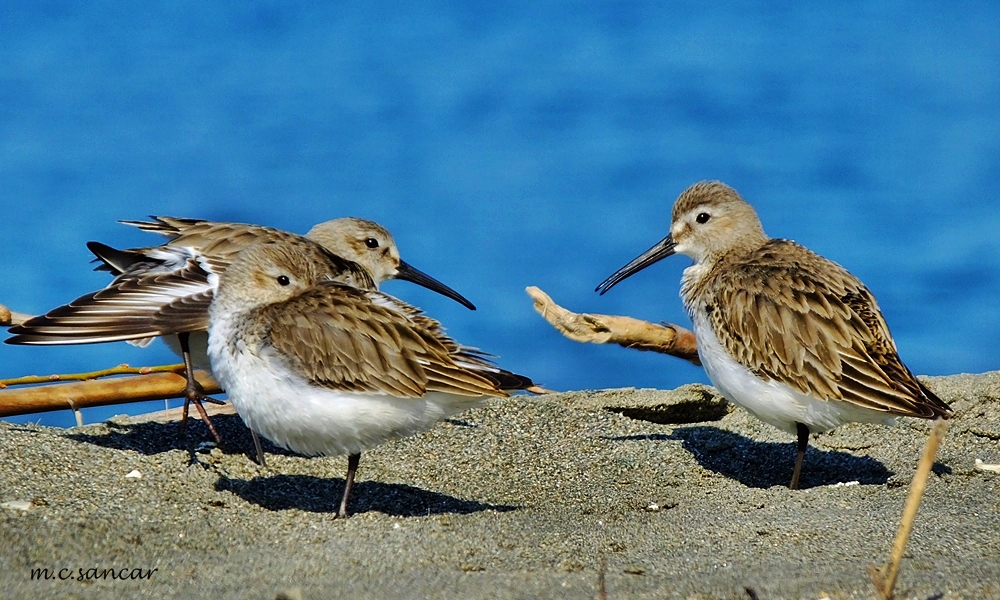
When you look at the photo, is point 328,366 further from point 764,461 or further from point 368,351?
point 764,461

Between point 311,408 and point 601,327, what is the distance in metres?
2.75

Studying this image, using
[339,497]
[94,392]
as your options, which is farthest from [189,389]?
[339,497]

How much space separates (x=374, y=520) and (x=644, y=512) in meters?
1.36

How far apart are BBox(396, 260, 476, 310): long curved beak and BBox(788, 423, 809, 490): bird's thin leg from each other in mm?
2999

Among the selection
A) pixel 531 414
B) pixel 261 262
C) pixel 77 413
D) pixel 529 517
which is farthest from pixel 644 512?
pixel 77 413

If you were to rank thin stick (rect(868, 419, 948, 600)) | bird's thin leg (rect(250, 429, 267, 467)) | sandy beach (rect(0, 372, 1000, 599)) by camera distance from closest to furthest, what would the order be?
thin stick (rect(868, 419, 948, 600)) < sandy beach (rect(0, 372, 1000, 599)) < bird's thin leg (rect(250, 429, 267, 467))

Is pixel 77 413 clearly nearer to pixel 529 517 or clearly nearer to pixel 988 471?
pixel 529 517

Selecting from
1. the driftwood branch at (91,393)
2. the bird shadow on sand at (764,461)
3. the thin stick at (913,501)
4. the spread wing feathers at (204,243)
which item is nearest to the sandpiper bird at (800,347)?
the bird shadow on sand at (764,461)

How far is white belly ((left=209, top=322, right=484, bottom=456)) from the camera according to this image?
17.6ft

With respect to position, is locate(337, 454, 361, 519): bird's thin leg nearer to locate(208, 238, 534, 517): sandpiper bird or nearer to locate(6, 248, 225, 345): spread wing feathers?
locate(208, 238, 534, 517): sandpiper bird

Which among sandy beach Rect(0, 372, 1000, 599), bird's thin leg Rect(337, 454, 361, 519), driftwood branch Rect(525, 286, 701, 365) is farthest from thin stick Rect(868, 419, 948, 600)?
driftwood branch Rect(525, 286, 701, 365)

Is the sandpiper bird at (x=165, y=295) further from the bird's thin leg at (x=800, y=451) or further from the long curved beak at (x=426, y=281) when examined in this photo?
the bird's thin leg at (x=800, y=451)

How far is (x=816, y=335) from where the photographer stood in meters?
6.39

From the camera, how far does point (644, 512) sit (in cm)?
579
